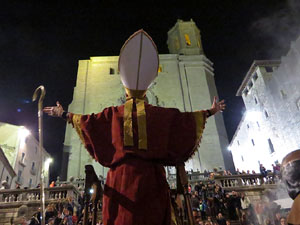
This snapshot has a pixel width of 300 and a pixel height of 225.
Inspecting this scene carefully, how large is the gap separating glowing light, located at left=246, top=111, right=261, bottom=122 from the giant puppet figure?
3074 centimetres

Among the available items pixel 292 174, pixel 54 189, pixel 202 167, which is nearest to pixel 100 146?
pixel 292 174

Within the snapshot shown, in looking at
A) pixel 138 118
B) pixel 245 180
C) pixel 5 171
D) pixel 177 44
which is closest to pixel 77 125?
pixel 138 118

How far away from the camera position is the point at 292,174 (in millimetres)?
2705

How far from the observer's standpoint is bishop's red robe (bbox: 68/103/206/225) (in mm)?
2748

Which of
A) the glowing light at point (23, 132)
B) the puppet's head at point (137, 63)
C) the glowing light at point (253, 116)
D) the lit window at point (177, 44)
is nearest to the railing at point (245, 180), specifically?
the puppet's head at point (137, 63)

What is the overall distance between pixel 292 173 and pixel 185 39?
3753cm

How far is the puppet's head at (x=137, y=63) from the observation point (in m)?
3.61

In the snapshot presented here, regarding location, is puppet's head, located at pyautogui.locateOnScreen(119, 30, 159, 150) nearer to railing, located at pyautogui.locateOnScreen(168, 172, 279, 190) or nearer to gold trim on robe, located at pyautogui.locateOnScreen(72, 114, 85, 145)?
gold trim on robe, located at pyautogui.locateOnScreen(72, 114, 85, 145)

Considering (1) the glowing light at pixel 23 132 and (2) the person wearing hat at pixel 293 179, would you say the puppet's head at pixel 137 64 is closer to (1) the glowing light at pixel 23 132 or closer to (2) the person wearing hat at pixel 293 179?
(2) the person wearing hat at pixel 293 179

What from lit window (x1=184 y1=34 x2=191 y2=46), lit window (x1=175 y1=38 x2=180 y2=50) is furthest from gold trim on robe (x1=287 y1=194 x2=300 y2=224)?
lit window (x1=175 y1=38 x2=180 y2=50)

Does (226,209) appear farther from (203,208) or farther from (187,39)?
(187,39)

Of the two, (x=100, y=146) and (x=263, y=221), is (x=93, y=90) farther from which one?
(x=100, y=146)

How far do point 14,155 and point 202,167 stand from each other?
2098 cm

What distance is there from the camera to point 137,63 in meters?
3.62
